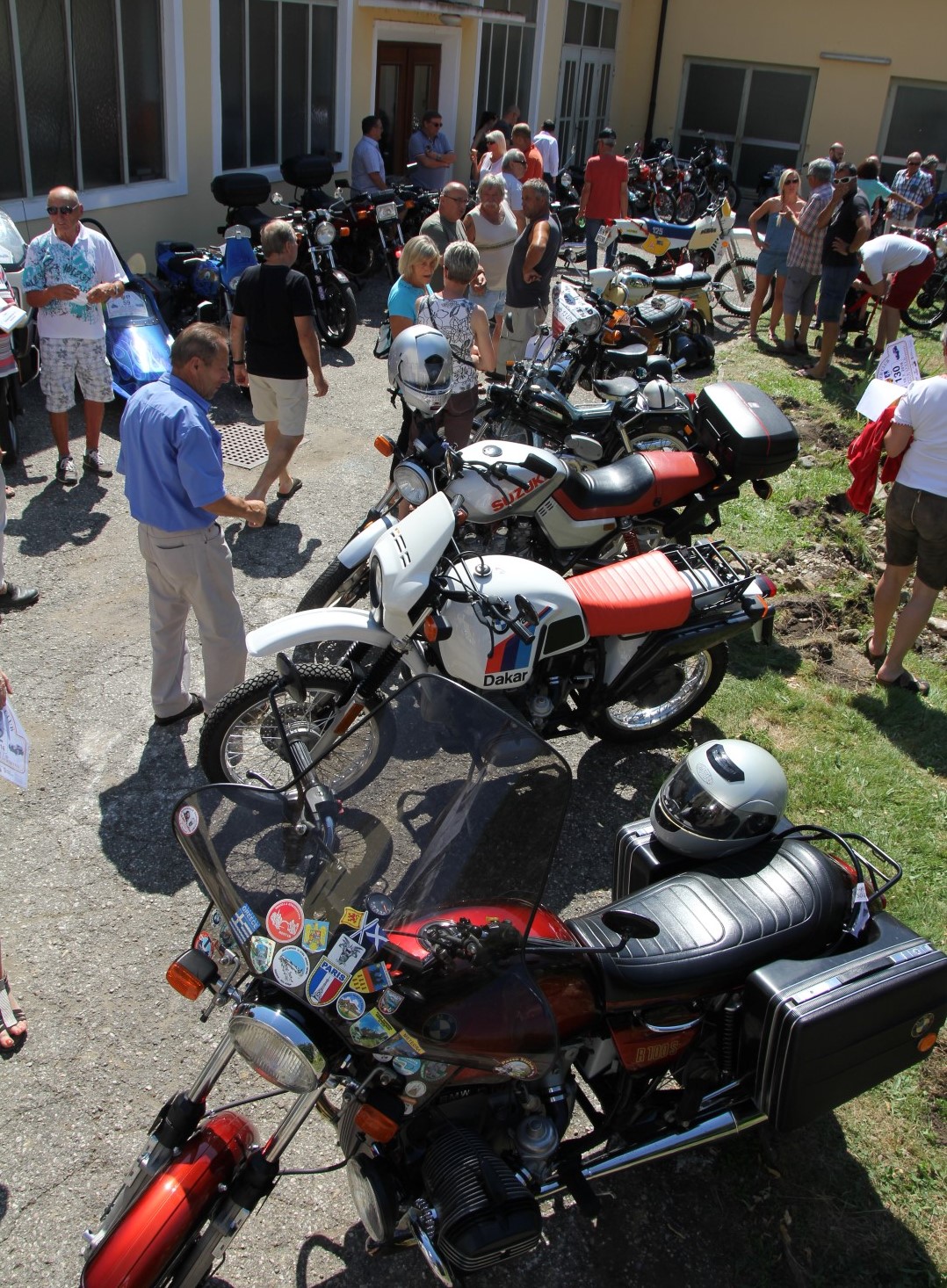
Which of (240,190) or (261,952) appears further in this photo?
(240,190)

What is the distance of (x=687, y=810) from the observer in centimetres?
297

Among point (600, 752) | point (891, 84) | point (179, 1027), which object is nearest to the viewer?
point (179, 1027)

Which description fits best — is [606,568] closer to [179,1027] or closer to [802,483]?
[179,1027]

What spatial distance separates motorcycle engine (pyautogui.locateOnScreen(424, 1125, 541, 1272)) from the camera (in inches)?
86.0

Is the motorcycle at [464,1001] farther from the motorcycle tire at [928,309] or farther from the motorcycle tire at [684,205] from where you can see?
the motorcycle tire at [684,205]

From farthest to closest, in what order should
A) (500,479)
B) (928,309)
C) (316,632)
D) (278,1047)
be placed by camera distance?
(928,309) → (500,479) → (316,632) → (278,1047)

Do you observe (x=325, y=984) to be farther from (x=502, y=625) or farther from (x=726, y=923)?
(x=502, y=625)

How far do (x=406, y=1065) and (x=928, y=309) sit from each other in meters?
13.4

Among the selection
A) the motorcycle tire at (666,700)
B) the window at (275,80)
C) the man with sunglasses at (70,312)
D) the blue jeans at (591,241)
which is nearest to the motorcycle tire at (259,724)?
the motorcycle tire at (666,700)

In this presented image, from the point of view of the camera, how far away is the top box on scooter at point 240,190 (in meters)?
9.95

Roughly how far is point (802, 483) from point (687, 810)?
5.29m

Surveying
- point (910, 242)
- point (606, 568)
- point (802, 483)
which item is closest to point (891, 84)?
point (910, 242)

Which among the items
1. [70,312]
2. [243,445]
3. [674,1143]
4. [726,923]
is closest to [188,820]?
[726,923]

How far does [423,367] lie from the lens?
4.58 metres
